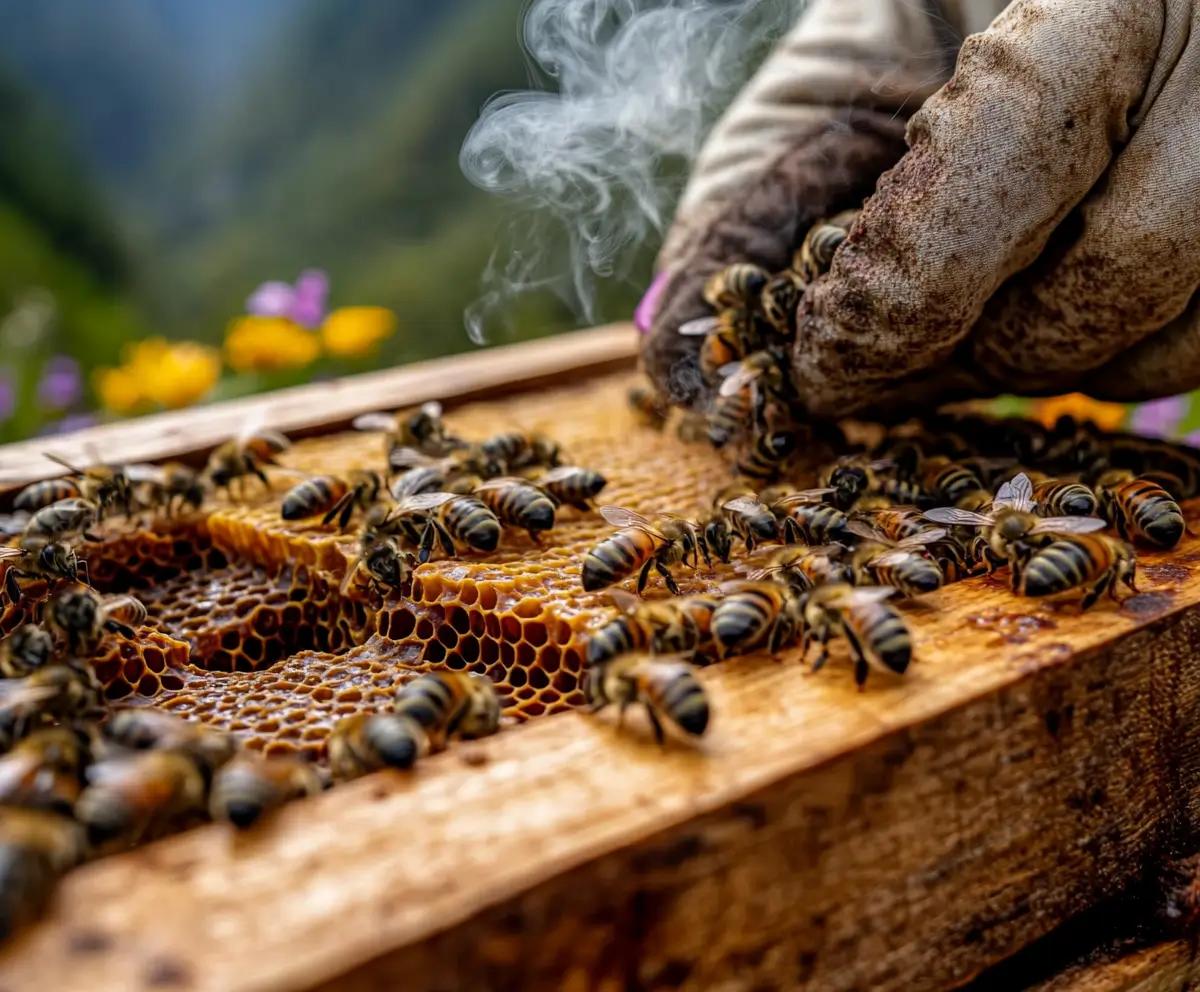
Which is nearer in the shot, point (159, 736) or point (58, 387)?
point (159, 736)

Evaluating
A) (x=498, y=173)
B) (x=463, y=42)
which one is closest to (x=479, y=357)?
(x=498, y=173)

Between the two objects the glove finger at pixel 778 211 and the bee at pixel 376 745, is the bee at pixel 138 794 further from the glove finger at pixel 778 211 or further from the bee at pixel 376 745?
the glove finger at pixel 778 211

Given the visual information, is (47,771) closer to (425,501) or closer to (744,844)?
(744,844)

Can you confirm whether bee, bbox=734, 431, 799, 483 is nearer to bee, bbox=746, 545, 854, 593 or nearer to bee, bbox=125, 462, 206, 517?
bee, bbox=746, 545, 854, 593

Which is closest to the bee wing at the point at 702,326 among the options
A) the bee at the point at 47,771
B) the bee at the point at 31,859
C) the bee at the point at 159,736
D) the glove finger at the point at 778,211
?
the glove finger at the point at 778,211

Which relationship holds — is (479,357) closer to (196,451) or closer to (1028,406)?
(196,451)

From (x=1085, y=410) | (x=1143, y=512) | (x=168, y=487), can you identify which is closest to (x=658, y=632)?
(x=1143, y=512)
